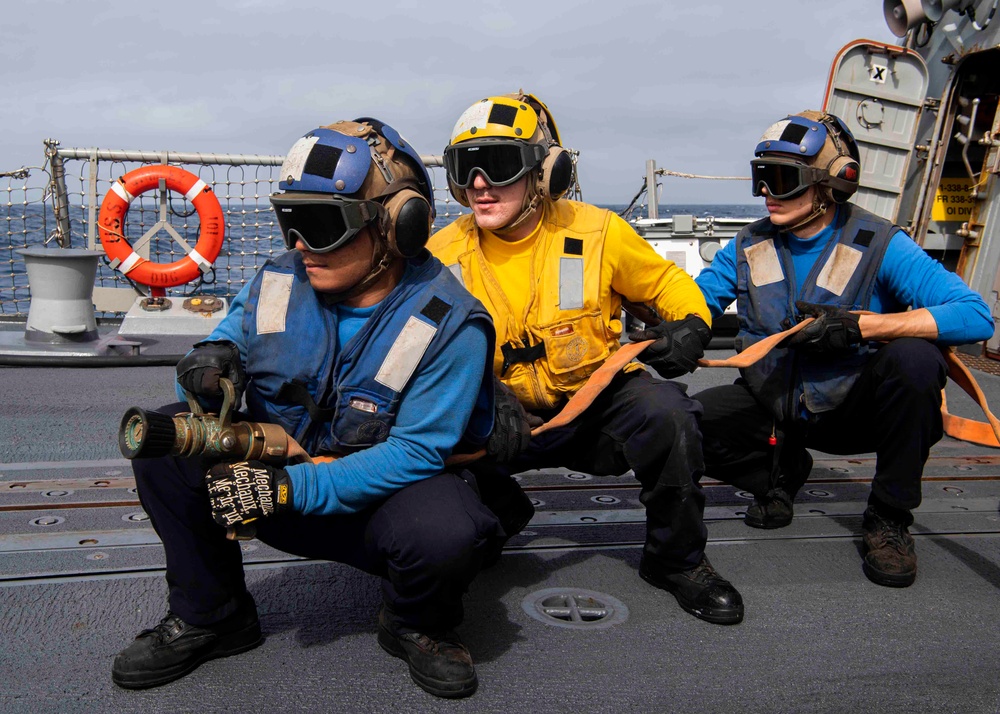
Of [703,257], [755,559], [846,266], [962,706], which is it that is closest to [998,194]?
[703,257]

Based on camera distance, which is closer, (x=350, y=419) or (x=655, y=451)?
(x=350, y=419)

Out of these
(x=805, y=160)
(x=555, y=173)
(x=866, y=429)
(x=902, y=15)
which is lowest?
(x=866, y=429)

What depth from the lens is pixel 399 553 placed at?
7.13ft

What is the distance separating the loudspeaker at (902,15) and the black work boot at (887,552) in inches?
210

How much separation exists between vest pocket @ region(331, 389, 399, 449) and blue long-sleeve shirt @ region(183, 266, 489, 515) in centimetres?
3

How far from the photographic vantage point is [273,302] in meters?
2.41

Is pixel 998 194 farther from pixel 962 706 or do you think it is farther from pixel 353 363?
pixel 353 363

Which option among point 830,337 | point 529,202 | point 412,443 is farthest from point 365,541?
point 830,337

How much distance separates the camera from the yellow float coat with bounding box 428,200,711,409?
294cm

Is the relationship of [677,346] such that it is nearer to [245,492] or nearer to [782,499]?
[782,499]

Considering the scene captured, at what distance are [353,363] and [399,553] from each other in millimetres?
491

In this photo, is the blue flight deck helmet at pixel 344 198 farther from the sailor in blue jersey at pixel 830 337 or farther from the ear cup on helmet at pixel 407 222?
the sailor in blue jersey at pixel 830 337

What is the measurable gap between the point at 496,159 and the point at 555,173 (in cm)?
20

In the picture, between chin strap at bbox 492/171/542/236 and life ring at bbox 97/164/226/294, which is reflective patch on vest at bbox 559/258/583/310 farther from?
life ring at bbox 97/164/226/294
